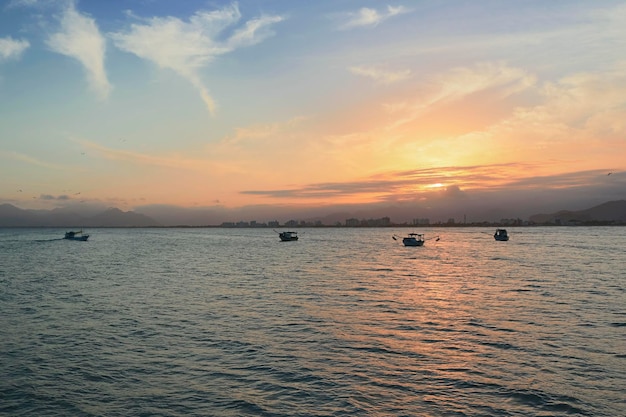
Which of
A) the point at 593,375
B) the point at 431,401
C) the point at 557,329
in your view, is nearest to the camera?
the point at 431,401

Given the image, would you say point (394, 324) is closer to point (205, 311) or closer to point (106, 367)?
point (205, 311)

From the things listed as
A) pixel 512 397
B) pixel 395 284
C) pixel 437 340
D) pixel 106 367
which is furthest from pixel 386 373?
pixel 395 284

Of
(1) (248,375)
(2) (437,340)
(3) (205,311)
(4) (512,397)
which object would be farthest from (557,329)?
(3) (205,311)

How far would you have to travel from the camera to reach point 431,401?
18.5 metres

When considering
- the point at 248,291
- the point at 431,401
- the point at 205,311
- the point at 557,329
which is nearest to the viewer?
the point at 431,401

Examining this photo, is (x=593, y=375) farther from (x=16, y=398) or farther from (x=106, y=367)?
(x=16, y=398)

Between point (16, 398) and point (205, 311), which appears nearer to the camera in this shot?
point (16, 398)

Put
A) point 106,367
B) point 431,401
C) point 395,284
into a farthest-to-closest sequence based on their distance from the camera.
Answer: point 395,284 < point 106,367 < point 431,401

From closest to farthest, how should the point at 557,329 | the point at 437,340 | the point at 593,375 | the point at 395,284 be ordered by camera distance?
the point at 593,375, the point at 437,340, the point at 557,329, the point at 395,284

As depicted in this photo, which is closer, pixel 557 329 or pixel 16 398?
pixel 16 398

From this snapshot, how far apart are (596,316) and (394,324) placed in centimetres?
1657

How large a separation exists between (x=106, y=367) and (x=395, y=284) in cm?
4046

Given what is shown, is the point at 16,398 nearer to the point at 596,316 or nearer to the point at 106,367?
the point at 106,367

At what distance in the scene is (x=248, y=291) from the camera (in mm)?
52156
